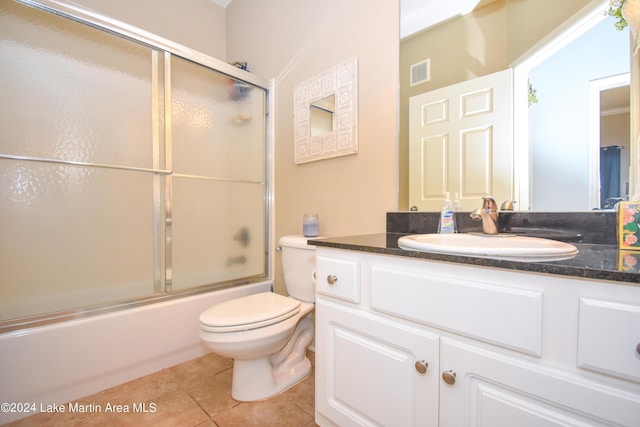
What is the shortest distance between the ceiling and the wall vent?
0.15m

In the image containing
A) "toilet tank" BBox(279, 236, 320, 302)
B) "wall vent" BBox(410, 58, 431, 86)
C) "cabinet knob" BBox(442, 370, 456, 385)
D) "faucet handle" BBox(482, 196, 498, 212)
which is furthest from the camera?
"toilet tank" BBox(279, 236, 320, 302)

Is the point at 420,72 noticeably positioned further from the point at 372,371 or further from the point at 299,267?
the point at 372,371

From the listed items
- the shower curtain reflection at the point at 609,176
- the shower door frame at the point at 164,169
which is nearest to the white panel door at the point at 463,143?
the shower curtain reflection at the point at 609,176

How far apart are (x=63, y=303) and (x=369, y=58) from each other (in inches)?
78.4

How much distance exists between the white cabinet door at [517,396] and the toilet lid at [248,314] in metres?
0.72

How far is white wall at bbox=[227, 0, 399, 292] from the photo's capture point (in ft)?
4.45

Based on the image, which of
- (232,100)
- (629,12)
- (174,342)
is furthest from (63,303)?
(629,12)

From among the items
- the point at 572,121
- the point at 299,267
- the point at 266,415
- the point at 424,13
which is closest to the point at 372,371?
the point at 266,415

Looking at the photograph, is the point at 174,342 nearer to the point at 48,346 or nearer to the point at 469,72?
the point at 48,346

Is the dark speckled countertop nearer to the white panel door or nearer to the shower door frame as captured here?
the white panel door

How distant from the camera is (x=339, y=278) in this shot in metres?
0.96

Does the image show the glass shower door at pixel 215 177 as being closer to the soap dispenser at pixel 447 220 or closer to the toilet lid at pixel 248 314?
the toilet lid at pixel 248 314

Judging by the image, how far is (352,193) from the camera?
1.51 m

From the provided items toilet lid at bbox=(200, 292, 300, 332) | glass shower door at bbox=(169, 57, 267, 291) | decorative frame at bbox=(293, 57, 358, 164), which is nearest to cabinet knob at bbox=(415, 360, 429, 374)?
toilet lid at bbox=(200, 292, 300, 332)
